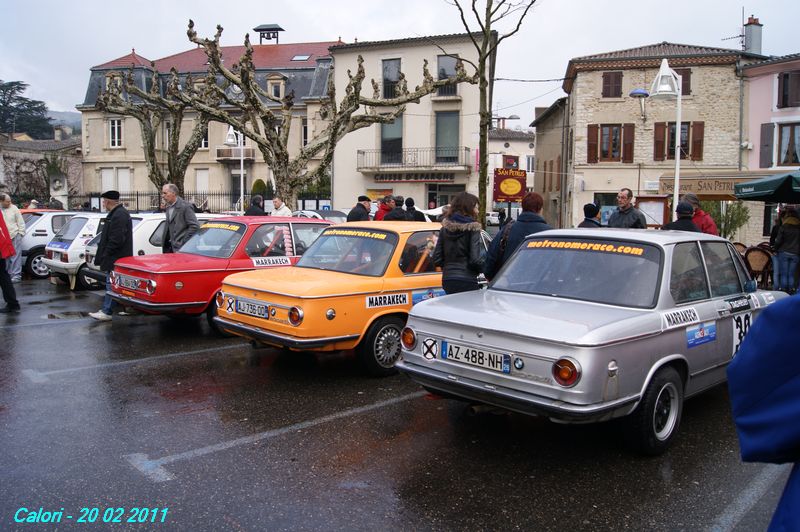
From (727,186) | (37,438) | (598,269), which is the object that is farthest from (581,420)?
(727,186)

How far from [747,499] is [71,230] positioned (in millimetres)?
12904

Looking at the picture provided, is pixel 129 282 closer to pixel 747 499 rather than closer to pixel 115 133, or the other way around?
pixel 747 499

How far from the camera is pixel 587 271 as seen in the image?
17.4ft

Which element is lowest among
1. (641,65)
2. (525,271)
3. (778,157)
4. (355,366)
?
(355,366)

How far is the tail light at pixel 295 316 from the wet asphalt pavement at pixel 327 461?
0.70 m

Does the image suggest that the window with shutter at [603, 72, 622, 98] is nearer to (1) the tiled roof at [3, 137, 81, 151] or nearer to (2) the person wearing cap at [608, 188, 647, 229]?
(2) the person wearing cap at [608, 188, 647, 229]

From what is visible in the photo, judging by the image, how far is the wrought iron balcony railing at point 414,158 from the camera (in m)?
37.6

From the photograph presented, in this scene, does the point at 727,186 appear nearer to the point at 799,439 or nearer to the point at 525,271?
the point at 525,271

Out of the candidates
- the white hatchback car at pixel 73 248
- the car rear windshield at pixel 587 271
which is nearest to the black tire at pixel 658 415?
the car rear windshield at pixel 587 271

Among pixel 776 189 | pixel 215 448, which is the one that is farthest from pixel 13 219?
pixel 776 189

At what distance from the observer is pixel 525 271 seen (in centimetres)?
566

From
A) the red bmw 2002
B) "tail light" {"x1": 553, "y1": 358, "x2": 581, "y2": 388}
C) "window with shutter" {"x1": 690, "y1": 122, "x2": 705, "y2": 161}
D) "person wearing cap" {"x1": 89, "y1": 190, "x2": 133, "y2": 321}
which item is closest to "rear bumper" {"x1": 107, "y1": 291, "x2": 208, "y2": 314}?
the red bmw 2002

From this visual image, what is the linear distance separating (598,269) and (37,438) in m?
4.52

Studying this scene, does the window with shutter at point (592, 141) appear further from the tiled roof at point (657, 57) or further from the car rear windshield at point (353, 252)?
the car rear windshield at point (353, 252)
